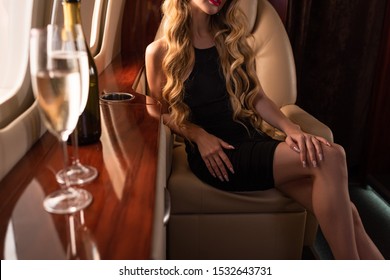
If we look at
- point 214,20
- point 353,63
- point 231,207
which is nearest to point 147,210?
point 231,207

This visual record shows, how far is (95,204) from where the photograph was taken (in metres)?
0.73

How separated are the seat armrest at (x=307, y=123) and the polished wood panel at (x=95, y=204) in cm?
82

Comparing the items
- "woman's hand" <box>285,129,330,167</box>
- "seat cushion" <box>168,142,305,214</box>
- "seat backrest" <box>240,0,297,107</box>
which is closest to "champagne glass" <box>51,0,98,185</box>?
"seat cushion" <box>168,142,305,214</box>

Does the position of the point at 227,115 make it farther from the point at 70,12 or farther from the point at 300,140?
the point at 70,12

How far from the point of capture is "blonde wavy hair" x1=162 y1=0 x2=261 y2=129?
5.60ft

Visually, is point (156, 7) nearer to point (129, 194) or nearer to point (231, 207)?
point (231, 207)

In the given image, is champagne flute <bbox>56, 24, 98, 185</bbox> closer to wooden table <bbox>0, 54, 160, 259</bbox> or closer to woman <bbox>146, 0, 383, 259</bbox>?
wooden table <bbox>0, 54, 160, 259</bbox>

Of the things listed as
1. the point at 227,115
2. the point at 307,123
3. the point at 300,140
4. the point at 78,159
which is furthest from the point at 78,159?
the point at 307,123

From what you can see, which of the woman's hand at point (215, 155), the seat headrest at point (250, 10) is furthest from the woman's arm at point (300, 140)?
the seat headrest at point (250, 10)

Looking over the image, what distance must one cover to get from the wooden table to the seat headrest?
1098mm

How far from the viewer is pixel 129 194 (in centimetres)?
76

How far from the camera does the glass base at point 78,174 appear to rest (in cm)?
80

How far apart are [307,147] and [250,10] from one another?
2.78ft

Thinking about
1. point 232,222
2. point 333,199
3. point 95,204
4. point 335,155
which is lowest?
point 232,222
